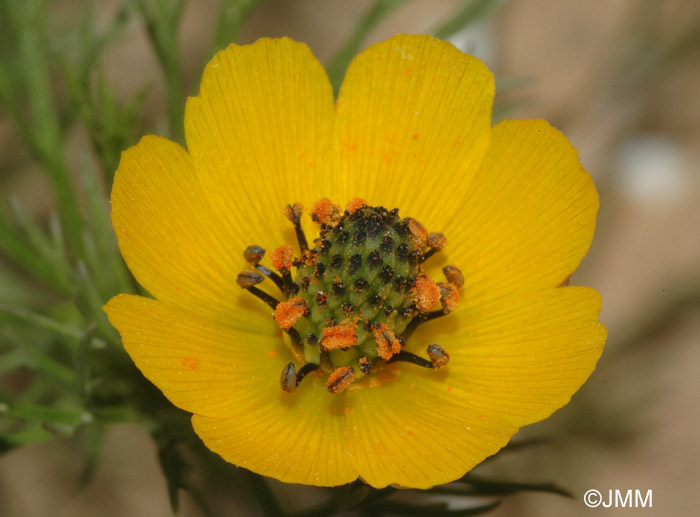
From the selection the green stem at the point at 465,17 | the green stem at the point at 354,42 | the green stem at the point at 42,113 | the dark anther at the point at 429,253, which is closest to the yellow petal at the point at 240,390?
the dark anther at the point at 429,253

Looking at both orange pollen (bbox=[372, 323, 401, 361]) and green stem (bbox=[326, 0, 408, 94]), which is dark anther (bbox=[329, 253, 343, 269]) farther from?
green stem (bbox=[326, 0, 408, 94])

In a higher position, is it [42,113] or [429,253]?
[42,113]

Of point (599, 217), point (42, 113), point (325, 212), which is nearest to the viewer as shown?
point (325, 212)

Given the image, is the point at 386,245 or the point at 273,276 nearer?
the point at 386,245

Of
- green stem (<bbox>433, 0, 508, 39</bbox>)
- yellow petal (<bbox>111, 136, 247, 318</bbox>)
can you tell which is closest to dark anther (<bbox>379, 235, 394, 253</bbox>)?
yellow petal (<bbox>111, 136, 247, 318</bbox>)

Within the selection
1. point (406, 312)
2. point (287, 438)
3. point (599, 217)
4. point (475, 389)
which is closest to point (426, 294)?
point (406, 312)

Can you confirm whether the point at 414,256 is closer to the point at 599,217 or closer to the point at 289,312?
the point at 289,312

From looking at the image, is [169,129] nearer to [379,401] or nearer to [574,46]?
[379,401]
